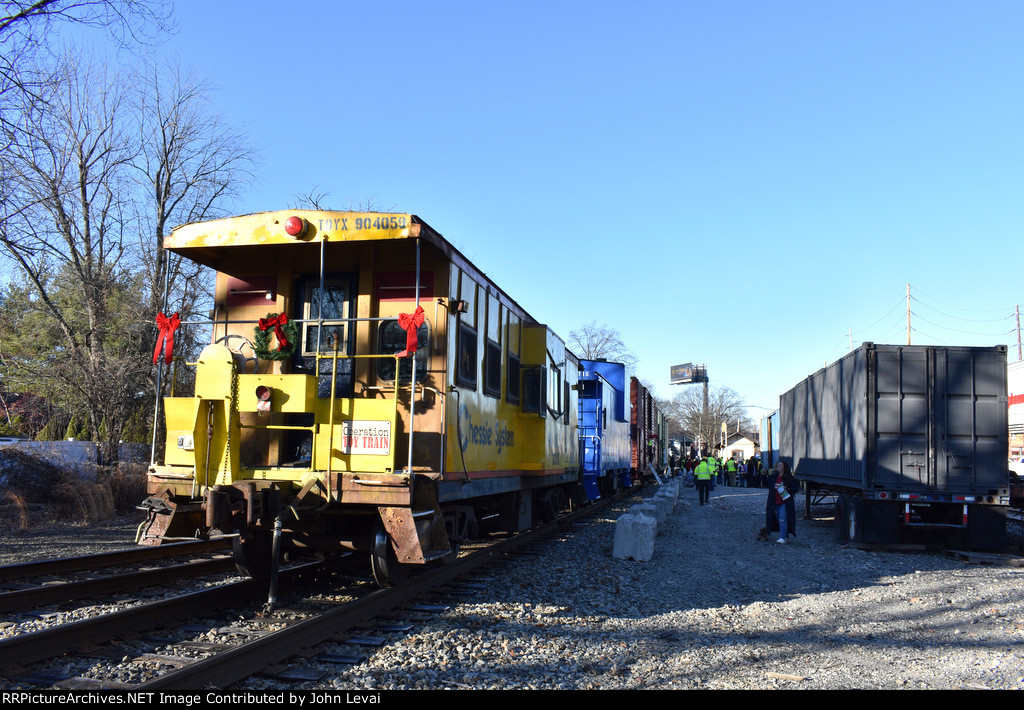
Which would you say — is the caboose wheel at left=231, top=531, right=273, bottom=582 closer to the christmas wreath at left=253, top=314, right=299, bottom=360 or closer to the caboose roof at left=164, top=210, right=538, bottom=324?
the christmas wreath at left=253, top=314, right=299, bottom=360

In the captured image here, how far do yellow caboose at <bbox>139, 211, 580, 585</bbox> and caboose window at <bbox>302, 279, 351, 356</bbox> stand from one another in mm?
18

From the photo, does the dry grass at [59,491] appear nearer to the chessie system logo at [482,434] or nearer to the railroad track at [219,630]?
the railroad track at [219,630]

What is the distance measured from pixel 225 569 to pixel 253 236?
417 centimetres

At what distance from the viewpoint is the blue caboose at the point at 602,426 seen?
17188mm

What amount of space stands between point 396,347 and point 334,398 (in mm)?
1079

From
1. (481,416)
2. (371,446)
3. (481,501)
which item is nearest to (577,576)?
(481,501)

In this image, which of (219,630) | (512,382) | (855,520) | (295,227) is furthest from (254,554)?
(855,520)

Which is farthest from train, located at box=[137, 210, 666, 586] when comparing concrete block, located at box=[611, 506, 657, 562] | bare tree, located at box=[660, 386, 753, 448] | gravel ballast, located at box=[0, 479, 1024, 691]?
bare tree, located at box=[660, 386, 753, 448]

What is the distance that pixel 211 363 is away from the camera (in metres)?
6.41

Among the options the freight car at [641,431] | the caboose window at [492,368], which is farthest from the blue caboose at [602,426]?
the caboose window at [492,368]

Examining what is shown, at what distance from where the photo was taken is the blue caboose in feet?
56.4

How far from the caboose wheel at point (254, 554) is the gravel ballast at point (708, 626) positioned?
1.90m

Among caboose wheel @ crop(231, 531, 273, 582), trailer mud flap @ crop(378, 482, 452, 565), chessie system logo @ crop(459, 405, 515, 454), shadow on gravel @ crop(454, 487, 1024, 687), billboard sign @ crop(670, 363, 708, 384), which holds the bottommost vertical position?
shadow on gravel @ crop(454, 487, 1024, 687)

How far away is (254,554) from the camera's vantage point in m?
7.28
